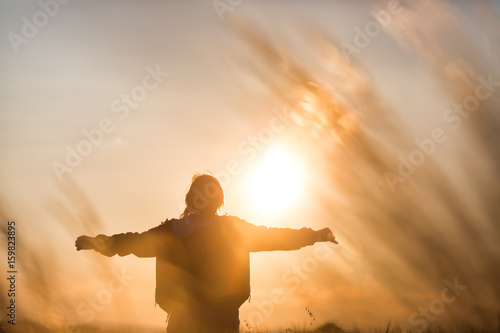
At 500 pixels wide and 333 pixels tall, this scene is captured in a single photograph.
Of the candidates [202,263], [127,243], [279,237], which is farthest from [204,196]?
[127,243]

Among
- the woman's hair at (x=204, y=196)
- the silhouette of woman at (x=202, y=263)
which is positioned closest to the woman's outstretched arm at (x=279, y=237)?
the silhouette of woman at (x=202, y=263)

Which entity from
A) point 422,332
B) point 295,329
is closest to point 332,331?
point 295,329

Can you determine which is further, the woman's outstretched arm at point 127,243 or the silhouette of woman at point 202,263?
the woman's outstretched arm at point 127,243

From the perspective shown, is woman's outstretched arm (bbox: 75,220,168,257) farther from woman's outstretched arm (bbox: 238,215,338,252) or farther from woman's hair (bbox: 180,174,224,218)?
woman's outstretched arm (bbox: 238,215,338,252)

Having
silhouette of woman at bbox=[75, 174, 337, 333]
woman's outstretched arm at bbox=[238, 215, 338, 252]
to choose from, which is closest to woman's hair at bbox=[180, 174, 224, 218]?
silhouette of woman at bbox=[75, 174, 337, 333]

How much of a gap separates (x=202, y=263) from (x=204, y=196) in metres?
0.91

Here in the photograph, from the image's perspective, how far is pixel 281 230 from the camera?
8.88m

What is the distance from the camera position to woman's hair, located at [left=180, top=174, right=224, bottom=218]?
833 cm

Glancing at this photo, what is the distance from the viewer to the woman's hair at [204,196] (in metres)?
8.33

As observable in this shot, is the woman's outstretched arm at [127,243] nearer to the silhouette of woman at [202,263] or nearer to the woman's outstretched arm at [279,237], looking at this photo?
the silhouette of woman at [202,263]

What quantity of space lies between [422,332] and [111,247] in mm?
4475

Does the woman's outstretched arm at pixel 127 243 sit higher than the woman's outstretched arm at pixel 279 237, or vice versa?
the woman's outstretched arm at pixel 127 243

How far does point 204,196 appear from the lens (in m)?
8.33

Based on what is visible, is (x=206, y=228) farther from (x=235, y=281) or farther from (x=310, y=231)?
(x=310, y=231)
